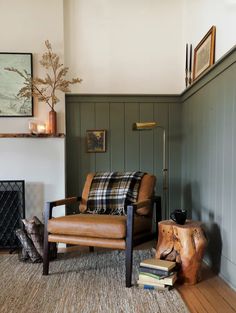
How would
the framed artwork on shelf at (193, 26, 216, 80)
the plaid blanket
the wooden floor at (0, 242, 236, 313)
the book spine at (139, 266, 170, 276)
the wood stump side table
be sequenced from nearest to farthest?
the wooden floor at (0, 242, 236, 313) → the book spine at (139, 266, 170, 276) → the wood stump side table → the framed artwork on shelf at (193, 26, 216, 80) → the plaid blanket

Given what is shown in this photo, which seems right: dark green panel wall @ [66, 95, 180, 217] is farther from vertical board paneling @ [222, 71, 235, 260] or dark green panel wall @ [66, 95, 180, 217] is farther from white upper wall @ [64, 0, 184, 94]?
vertical board paneling @ [222, 71, 235, 260]

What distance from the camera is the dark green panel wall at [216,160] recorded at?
86.7 inches

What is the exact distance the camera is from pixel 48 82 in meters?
3.24

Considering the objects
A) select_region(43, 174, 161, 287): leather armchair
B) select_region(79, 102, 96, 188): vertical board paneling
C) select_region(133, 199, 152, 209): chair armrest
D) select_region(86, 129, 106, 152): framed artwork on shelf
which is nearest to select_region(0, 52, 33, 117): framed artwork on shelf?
select_region(79, 102, 96, 188): vertical board paneling

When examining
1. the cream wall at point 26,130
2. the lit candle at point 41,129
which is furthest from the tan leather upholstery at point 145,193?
the lit candle at point 41,129

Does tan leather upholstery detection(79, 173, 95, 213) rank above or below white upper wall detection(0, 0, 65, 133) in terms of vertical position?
below

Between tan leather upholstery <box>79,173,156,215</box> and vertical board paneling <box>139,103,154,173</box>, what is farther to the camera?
vertical board paneling <box>139,103,154,173</box>

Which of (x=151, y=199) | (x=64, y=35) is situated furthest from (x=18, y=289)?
(x=64, y=35)

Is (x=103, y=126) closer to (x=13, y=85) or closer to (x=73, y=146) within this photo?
(x=73, y=146)

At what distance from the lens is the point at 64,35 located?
11.6ft

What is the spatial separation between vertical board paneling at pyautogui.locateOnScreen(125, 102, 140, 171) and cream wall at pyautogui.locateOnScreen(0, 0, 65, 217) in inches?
29.9

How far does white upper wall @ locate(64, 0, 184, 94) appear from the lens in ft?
11.6

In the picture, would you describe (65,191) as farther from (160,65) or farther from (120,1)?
(120,1)

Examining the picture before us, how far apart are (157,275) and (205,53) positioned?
1960 mm
